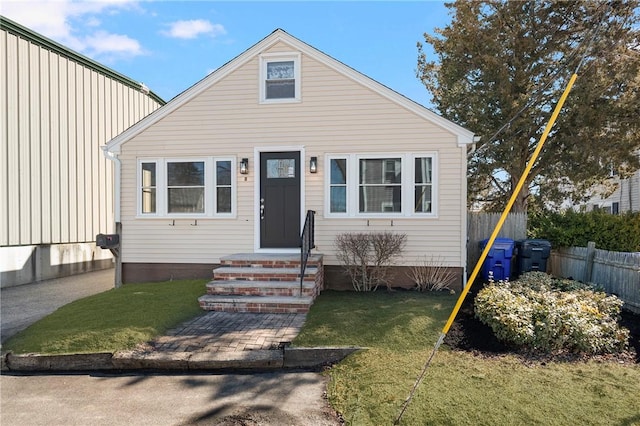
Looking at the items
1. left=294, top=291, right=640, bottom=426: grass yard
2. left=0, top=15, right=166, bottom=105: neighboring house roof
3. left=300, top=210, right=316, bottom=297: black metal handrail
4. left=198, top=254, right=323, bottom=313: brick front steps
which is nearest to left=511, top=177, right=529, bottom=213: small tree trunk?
→ left=300, top=210, right=316, bottom=297: black metal handrail

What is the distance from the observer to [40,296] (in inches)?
325

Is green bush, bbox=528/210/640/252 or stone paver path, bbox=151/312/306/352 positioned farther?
green bush, bbox=528/210/640/252

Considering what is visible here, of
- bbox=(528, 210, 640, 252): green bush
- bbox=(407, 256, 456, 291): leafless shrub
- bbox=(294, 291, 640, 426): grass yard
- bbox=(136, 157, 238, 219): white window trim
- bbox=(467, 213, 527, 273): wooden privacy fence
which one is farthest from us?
bbox=(467, 213, 527, 273): wooden privacy fence

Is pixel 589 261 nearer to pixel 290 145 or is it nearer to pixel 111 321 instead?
pixel 290 145

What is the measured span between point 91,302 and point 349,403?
5.27 meters

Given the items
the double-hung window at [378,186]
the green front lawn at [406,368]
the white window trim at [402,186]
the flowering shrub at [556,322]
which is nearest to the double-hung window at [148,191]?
the green front lawn at [406,368]

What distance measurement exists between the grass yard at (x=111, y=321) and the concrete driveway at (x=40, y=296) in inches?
24.6

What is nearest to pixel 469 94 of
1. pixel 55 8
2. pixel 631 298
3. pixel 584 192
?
pixel 584 192

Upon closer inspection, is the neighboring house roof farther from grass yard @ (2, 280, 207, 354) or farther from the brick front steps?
the brick front steps

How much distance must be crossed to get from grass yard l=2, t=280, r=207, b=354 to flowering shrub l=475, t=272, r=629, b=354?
4.40m

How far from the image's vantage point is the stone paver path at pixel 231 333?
15.2 ft

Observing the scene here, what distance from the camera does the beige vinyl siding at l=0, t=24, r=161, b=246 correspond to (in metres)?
9.38

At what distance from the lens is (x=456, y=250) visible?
7691 mm

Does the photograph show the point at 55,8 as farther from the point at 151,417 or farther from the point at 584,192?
the point at 584,192
